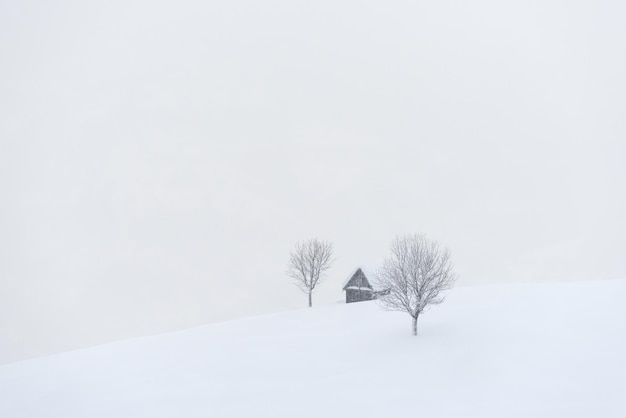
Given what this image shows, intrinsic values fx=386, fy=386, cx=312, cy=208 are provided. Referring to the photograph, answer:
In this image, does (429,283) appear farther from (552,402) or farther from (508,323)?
(552,402)

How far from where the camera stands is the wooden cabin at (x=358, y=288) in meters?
46.8

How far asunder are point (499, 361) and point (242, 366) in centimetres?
1620

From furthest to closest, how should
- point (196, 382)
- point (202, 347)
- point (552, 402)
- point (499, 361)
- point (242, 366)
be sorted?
point (202, 347), point (242, 366), point (196, 382), point (499, 361), point (552, 402)

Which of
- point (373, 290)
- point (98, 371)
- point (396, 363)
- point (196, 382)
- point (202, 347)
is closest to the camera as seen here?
point (396, 363)

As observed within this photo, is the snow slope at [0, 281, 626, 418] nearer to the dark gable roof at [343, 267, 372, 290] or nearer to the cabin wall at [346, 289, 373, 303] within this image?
the cabin wall at [346, 289, 373, 303]

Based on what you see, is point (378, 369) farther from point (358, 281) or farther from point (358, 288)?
point (358, 281)

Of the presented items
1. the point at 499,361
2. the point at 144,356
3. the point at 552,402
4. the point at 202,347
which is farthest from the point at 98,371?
the point at 552,402

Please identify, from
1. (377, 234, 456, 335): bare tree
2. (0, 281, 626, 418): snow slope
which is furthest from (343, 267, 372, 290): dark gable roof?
(377, 234, 456, 335): bare tree

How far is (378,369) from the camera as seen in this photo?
22.6 meters

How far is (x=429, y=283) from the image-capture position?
27281 mm

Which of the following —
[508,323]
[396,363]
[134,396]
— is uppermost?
[508,323]

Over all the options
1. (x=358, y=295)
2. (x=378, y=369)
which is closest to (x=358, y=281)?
(x=358, y=295)

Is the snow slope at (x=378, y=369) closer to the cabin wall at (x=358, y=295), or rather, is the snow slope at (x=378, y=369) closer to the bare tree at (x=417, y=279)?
the bare tree at (x=417, y=279)

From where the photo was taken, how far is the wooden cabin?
46.8 meters
